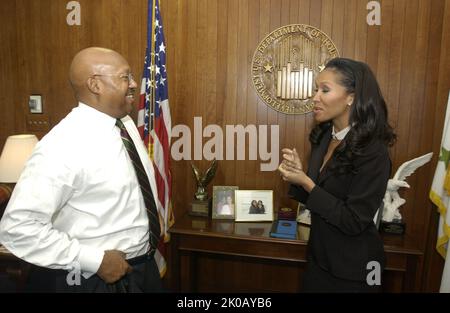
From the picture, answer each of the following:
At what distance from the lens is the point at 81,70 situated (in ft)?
4.77

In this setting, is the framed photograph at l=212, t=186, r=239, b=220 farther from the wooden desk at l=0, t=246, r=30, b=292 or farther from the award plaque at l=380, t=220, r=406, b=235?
the wooden desk at l=0, t=246, r=30, b=292

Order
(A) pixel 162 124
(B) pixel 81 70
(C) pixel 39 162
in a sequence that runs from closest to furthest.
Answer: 1. (C) pixel 39 162
2. (B) pixel 81 70
3. (A) pixel 162 124

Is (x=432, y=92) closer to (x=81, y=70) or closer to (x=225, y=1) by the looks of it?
(x=225, y=1)

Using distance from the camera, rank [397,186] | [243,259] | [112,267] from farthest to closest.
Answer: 1. [243,259]
2. [397,186]
3. [112,267]

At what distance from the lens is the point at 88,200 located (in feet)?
4.52

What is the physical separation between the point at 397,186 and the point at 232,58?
1472mm

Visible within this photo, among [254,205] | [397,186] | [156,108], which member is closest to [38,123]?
[156,108]

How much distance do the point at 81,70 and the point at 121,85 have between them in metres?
0.17

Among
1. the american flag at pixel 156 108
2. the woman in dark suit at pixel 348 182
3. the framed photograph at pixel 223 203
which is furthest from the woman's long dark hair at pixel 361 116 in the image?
the american flag at pixel 156 108

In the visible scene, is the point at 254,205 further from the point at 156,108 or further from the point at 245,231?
the point at 156,108

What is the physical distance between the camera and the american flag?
99.0 inches

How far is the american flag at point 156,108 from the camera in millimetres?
2514

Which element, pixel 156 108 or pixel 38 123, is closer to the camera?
pixel 156 108
